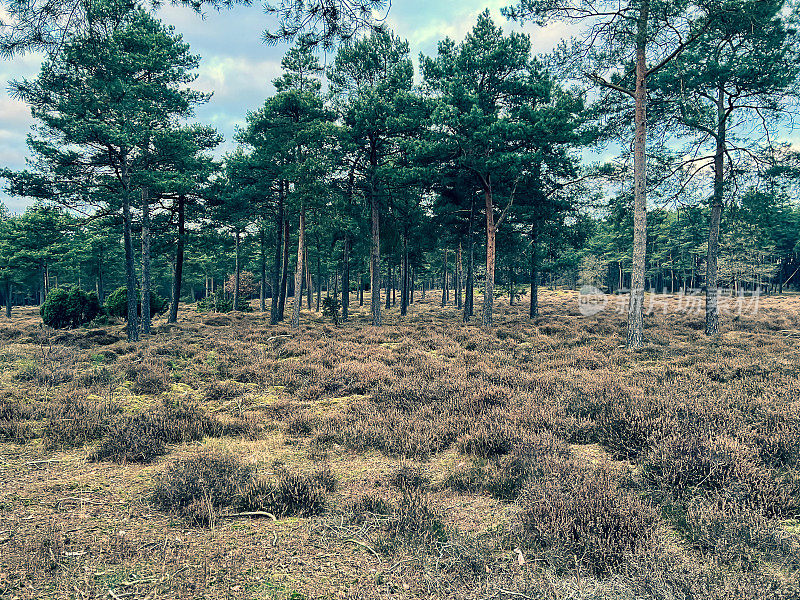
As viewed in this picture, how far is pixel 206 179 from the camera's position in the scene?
2266 cm

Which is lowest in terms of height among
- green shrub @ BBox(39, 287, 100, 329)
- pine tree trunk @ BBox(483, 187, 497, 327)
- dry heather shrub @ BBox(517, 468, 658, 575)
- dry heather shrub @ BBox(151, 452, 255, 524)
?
dry heather shrub @ BBox(151, 452, 255, 524)

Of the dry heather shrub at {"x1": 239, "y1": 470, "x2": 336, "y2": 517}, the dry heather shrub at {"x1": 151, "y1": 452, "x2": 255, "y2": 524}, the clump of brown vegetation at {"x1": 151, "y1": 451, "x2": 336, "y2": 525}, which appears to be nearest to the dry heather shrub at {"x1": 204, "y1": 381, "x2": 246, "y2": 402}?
the dry heather shrub at {"x1": 151, "y1": 452, "x2": 255, "y2": 524}

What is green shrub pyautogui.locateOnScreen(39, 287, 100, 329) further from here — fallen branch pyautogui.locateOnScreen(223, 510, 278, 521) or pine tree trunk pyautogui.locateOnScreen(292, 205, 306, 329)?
fallen branch pyautogui.locateOnScreen(223, 510, 278, 521)

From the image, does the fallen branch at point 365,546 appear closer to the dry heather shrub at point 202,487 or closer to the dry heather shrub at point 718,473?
the dry heather shrub at point 202,487

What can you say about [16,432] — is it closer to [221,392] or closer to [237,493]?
[221,392]

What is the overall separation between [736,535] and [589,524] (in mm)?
1163

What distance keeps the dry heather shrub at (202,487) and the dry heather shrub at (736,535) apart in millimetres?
4103

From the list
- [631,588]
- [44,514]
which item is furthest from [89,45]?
[631,588]

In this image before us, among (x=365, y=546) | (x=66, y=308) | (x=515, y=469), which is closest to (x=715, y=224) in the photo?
(x=515, y=469)

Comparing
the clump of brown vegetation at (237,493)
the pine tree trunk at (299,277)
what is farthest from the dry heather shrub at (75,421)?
the pine tree trunk at (299,277)

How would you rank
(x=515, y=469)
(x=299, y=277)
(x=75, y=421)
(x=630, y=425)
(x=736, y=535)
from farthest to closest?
(x=299, y=277)
(x=75, y=421)
(x=630, y=425)
(x=515, y=469)
(x=736, y=535)

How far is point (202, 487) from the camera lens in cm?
393

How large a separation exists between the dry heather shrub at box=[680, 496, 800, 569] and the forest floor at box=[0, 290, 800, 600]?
2 centimetres

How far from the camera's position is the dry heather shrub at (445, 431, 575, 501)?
4.10m
